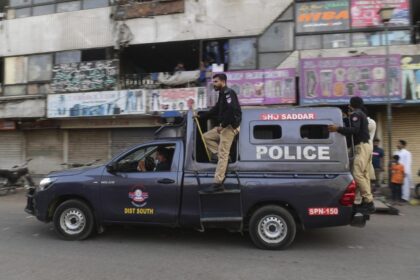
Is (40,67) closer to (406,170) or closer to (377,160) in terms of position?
(377,160)

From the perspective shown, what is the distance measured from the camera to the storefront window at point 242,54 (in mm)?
15289

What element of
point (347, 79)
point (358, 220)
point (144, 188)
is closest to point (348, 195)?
point (358, 220)

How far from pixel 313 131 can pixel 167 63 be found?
13.7 meters

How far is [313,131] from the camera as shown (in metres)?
6.77

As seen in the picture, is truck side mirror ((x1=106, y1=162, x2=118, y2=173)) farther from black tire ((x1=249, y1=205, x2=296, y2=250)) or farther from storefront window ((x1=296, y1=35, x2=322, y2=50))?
storefront window ((x1=296, y1=35, x2=322, y2=50))

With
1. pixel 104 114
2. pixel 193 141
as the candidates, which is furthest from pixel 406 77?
pixel 104 114

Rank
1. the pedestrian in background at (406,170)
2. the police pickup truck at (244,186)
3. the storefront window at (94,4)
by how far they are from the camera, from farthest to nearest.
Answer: the storefront window at (94,4) < the pedestrian in background at (406,170) < the police pickup truck at (244,186)

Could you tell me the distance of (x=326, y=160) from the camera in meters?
6.56

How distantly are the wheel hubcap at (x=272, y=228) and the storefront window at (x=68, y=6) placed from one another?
1397 cm

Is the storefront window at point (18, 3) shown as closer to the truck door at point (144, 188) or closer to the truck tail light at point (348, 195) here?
the truck door at point (144, 188)

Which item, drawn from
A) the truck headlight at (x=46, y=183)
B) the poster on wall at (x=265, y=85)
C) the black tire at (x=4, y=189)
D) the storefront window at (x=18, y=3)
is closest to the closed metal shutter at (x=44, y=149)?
the black tire at (x=4, y=189)

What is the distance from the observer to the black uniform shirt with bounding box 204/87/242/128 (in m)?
6.66

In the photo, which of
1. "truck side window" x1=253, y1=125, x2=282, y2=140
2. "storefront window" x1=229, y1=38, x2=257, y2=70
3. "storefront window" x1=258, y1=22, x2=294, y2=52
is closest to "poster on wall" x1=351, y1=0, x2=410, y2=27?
"storefront window" x1=258, y1=22, x2=294, y2=52

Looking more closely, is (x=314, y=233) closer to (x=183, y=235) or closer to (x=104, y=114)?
(x=183, y=235)
